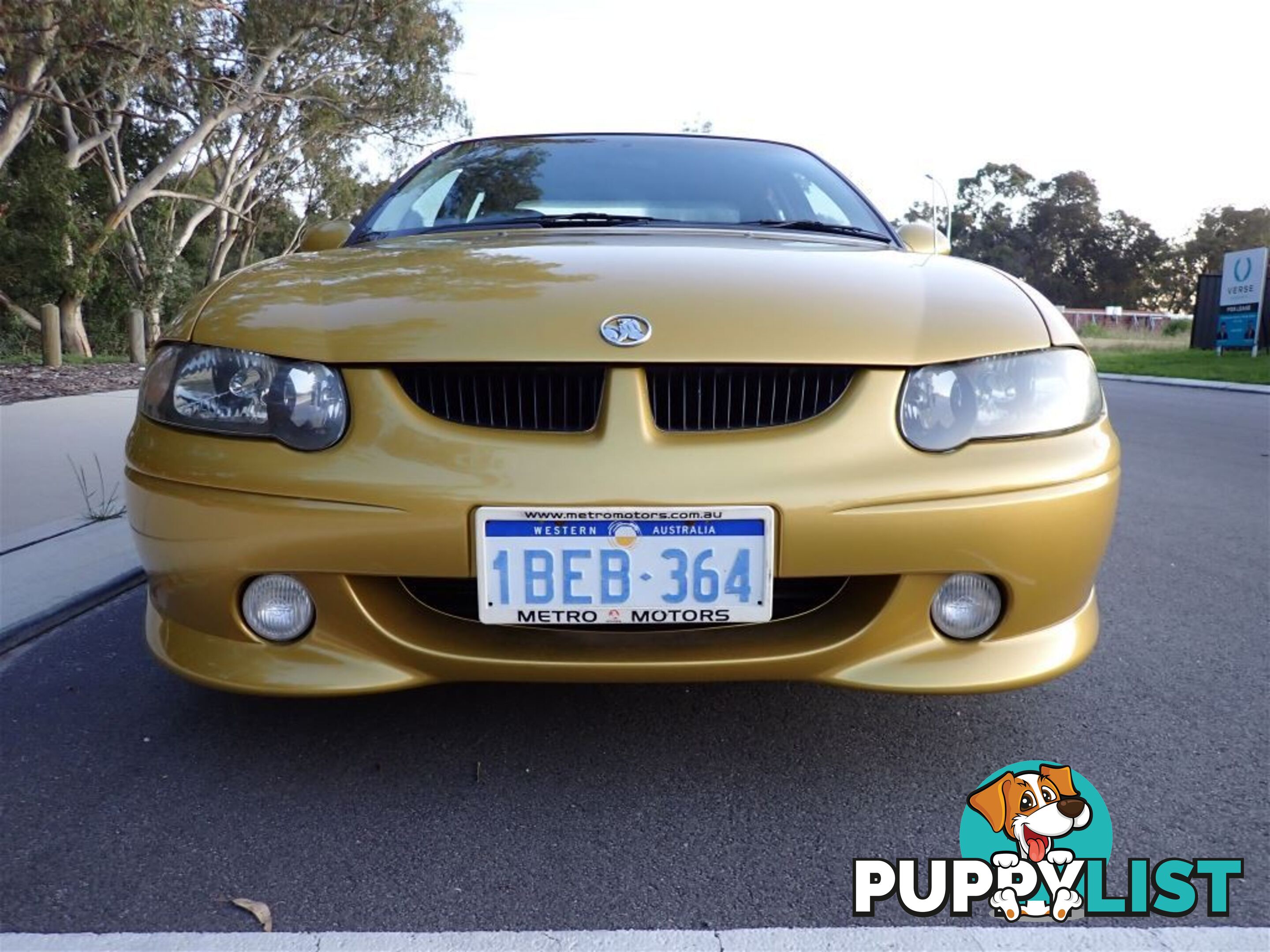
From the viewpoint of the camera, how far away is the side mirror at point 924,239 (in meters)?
2.78

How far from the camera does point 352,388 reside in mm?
1697

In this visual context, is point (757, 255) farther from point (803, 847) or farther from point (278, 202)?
point (278, 202)

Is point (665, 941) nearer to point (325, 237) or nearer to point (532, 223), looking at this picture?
point (532, 223)

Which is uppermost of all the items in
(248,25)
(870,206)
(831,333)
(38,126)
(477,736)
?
(248,25)

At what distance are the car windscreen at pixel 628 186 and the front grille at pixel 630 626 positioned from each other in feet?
4.05

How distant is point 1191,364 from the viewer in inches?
681

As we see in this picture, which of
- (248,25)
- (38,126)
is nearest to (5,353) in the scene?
(38,126)

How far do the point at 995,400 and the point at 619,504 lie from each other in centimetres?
67

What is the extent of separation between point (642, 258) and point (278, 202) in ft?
81.7

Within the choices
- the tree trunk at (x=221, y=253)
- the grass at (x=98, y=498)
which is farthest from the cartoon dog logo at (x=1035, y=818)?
the tree trunk at (x=221, y=253)

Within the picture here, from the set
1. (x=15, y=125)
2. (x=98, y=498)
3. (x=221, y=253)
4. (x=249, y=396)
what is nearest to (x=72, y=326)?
(x=15, y=125)

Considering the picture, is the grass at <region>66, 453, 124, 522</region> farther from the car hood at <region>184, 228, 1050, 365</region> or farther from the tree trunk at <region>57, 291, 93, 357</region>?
the tree trunk at <region>57, 291, 93, 357</region>

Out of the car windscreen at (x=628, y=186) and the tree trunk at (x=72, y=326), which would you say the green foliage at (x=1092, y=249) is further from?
the car windscreen at (x=628, y=186)

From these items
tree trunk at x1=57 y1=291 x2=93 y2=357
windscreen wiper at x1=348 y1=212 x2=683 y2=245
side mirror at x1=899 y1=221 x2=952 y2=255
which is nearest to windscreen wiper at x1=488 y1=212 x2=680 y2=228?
windscreen wiper at x1=348 y1=212 x2=683 y2=245
